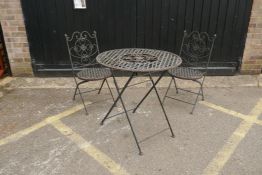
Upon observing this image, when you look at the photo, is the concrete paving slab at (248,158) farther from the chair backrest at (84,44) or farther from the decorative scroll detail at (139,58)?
the chair backrest at (84,44)

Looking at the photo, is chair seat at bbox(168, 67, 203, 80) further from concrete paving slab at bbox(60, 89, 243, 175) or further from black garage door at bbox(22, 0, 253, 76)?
black garage door at bbox(22, 0, 253, 76)

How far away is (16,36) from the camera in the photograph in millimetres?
4902

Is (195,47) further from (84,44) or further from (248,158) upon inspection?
(248,158)

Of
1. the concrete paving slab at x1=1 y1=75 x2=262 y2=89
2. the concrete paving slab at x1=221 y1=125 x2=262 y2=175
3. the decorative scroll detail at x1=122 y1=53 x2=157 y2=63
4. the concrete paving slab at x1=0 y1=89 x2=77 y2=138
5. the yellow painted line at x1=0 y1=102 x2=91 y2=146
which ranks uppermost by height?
the decorative scroll detail at x1=122 y1=53 x2=157 y2=63

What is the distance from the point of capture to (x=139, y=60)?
3.44 meters

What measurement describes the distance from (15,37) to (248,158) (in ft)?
13.8

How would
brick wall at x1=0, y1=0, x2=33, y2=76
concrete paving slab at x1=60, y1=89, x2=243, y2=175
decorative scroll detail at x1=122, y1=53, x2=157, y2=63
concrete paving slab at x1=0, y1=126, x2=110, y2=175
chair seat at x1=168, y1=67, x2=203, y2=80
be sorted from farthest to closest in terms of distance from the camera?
brick wall at x1=0, y1=0, x2=33, y2=76 < chair seat at x1=168, y1=67, x2=203, y2=80 < decorative scroll detail at x1=122, y1=53, x2=157, y2=63 < concrete paving slab at x1=60, y1=89, x2=243, y2=175 < concrete paving slab at x1=0, y1=126, x2=110, y2=175

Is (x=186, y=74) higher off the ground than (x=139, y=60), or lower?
lower

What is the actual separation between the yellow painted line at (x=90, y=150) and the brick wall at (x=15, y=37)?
1.86 m

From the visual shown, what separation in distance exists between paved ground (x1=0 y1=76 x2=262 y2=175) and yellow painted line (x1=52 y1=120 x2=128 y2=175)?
0.03ft

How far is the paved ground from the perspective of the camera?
2996mm

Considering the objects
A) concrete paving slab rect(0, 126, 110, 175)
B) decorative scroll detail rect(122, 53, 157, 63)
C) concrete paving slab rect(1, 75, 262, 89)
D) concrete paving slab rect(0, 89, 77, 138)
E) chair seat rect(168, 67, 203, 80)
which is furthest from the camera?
concrete paving slab rect(1, 75, 262, 89)

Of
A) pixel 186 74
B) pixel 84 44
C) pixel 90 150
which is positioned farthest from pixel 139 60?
pixel 84 44

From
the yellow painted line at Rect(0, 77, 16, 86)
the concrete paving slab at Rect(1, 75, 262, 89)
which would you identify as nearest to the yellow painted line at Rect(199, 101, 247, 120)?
the concrete paving slab at Rect(1, 75, 262, 89)
